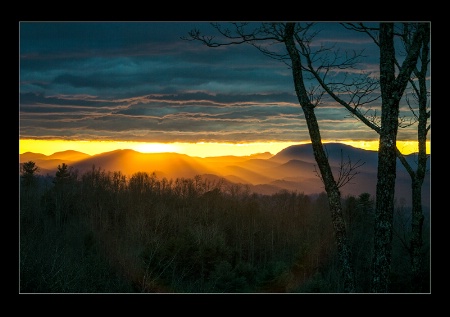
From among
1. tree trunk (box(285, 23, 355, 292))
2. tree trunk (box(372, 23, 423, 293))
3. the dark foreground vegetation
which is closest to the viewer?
tree trunk (box(372, 23, 423, 293))

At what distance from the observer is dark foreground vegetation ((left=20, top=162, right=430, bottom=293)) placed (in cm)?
1132

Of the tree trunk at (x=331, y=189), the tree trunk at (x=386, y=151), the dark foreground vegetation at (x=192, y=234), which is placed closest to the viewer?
the tree trunk at (x=386, y=151)

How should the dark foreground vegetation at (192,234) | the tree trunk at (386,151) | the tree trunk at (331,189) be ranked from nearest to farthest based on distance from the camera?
the tree trunk at (386,151) < the tree trunk at (331,189) < the dark foreground vegetation at (192,234)

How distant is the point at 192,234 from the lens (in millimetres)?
14273

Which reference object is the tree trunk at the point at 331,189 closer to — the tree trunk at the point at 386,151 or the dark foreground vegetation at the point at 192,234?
the tree trunk at the point at 386,151

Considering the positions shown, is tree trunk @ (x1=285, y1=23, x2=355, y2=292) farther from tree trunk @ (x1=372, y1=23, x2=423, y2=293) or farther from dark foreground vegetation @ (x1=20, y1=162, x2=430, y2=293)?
dark foreground vegetation @ (x1=20, y1=162, x2=430, y2=293)

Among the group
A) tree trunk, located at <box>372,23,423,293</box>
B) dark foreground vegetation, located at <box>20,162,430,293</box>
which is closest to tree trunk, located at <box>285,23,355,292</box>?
tree trunk, located at <box>372,23,423,293</box>

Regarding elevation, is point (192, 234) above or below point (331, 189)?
below

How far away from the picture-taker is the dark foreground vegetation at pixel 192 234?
1132cm

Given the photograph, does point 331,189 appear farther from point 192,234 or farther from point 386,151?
point 192,234

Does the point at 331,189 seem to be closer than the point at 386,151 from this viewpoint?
No

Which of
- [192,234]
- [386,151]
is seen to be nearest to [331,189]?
[386,151]

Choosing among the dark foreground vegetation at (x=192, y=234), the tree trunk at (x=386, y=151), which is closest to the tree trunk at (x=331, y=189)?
the tree trunk at (x=386, y=151)
